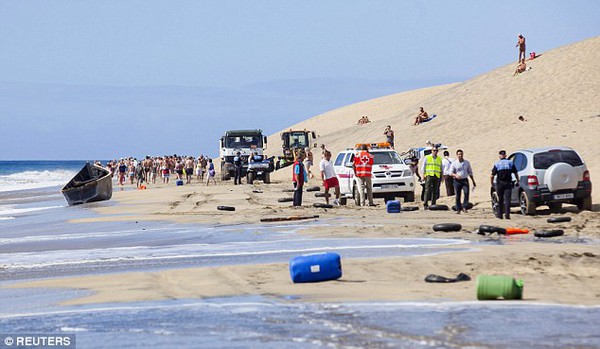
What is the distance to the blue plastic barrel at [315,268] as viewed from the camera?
36.2 ft

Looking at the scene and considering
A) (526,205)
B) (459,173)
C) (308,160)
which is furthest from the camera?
(308,160)

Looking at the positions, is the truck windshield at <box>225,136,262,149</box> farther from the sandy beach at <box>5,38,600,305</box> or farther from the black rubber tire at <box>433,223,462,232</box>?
the black rubber tire at <box>433,223,462,232</box>

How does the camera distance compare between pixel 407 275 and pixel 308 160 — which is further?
pixel 308 160

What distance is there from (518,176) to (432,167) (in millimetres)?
3872

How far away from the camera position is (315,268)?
438 inches

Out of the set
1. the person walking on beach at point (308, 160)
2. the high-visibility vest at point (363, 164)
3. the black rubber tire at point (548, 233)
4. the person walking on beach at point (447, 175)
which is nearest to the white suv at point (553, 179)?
the black rubber tire at point (548, 233)

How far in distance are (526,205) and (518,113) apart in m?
28.0

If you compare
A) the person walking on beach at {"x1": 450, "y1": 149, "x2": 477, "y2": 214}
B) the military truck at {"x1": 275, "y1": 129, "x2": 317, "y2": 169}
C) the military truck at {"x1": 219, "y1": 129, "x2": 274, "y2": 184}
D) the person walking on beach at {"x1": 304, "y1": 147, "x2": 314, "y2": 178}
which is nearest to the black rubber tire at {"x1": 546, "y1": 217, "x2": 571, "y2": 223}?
the person walking on beach at {"x1": 450, "y1": 149, "x2": 477, "y2": 214}

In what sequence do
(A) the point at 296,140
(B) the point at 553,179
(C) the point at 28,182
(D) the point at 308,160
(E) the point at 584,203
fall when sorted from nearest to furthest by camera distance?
(B) the point at 553,179 < (E) the point at 584,203 < (D) the point at 308,160 < (A) the point at 296,140 < (C) the point at 28,182

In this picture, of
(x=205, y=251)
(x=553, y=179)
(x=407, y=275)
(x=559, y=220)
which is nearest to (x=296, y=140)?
(x=553, y=179)

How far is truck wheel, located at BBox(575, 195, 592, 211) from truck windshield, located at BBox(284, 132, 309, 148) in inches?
1430

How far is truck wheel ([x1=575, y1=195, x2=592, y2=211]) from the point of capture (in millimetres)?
20672

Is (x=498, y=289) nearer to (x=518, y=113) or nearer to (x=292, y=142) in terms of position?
(x=518, y=113)

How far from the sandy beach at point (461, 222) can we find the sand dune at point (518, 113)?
0.34 feet
